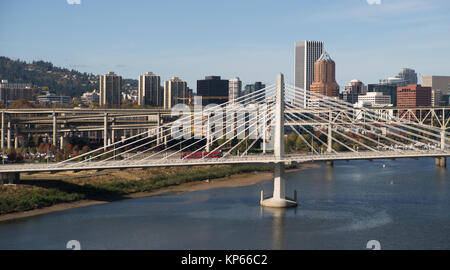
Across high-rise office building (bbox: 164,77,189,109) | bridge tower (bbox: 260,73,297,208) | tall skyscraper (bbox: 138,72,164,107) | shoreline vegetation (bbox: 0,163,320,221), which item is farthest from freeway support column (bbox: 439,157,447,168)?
tall skyscraper (bbox: 138,72,164,107)

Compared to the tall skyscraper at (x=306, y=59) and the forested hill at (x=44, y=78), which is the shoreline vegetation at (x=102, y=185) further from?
the tall skyscraper at (x=306, y=59)

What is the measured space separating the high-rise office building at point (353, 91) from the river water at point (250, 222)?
111582mm

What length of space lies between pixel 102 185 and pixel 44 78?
500 ft

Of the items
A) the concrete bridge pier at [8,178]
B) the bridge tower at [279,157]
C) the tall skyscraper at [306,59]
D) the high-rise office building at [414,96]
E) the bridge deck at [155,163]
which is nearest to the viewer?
the bridge deck at [155,163]

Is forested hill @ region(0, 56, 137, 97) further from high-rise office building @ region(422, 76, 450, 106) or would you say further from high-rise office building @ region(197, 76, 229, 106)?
high-rise office building @ region(422, 76, 450, 106)

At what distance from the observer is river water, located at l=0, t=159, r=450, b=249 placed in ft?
84.9

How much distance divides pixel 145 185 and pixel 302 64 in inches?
5837

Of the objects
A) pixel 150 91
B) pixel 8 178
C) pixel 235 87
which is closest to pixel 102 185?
pixel 8 178

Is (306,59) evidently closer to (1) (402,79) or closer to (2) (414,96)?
(1) (402,79)

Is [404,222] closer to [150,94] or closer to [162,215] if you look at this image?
[162,215]

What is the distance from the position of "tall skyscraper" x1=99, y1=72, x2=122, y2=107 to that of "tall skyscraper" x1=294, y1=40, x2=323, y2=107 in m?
71.6

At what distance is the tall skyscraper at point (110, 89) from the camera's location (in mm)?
126125

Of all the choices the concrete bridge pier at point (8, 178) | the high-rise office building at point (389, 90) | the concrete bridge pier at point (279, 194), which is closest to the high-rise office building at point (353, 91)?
the high-rise office building at point (389, 90)
